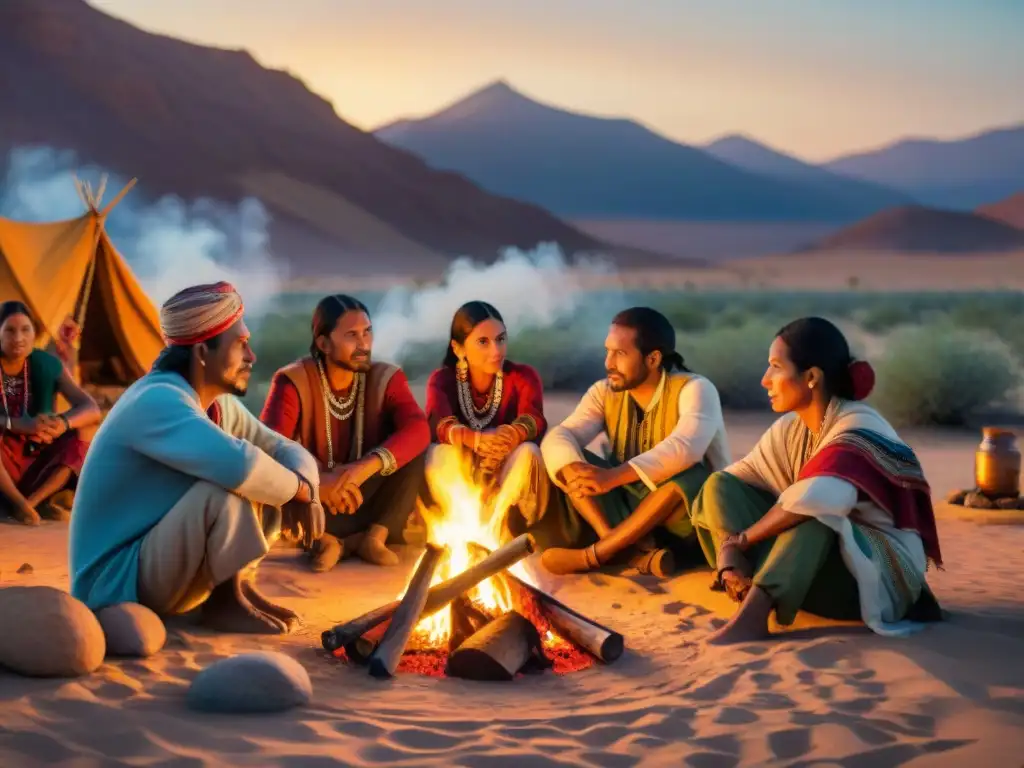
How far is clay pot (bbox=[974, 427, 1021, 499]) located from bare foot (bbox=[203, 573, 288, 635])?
4676mm

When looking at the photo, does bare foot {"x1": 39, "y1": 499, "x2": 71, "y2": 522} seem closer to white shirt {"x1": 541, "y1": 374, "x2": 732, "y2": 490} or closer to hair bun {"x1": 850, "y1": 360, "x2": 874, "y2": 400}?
white shirt {"x1": 541, "y1": 374, "x2": 732, "y2": 490}

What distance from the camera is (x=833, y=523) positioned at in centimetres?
441

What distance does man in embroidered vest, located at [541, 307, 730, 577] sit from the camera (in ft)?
18.6

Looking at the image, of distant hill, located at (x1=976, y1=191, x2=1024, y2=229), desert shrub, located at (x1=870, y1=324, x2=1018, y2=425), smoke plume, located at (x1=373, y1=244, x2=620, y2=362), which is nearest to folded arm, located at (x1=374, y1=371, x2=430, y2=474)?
smoke plume, located at (x1=373, y1=244, x2=620, y2=362)

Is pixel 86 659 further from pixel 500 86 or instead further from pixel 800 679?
pixel 500 86

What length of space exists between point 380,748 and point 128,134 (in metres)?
59.8

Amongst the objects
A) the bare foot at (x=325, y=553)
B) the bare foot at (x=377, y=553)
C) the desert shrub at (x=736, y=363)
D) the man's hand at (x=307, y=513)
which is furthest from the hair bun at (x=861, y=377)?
the desert shrub at (x=736, y=363)

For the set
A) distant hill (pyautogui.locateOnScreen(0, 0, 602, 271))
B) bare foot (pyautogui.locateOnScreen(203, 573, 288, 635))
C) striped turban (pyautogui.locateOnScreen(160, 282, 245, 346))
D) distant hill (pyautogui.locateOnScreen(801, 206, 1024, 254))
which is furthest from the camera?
distant hill (pyautogui.locateOnScreen(801, 206, 1024, 254))

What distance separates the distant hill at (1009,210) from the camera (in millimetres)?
56406

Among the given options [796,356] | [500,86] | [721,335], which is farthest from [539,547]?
[500,86]

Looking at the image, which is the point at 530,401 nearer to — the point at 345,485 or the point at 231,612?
the point at 345,485

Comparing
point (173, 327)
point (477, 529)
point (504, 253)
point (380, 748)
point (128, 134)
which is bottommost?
point (380, 748)

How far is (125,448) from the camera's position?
4.26 m

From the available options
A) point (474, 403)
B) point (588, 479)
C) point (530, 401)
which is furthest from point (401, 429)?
point (588, 479)
